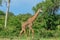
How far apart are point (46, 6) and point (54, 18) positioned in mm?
2105

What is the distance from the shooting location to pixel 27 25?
14.5m

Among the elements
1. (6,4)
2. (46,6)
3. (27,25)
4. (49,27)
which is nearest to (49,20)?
(49,27)

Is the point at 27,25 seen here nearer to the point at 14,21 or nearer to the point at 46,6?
the point at 14,21

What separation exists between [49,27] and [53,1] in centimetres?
375

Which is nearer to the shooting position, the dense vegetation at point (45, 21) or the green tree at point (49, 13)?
the dense vegetation at point (45, 21)

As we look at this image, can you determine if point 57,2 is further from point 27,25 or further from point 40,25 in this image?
point 27,25

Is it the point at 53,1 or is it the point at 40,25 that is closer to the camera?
the point at 40,25

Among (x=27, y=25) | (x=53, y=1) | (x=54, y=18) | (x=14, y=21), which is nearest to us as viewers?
(x=27, y=25)

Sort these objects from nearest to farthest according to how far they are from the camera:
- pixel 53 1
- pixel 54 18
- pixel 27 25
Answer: pixel 27 25, pixel 54 18, pixel 53 1

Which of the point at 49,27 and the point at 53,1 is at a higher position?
the point at 53,1

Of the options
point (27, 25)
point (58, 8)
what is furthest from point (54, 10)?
point (27, 25)

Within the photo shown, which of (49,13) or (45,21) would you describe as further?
(49,13)

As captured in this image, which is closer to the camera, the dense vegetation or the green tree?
the dense vegetation

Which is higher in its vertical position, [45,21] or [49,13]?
[49,13]
